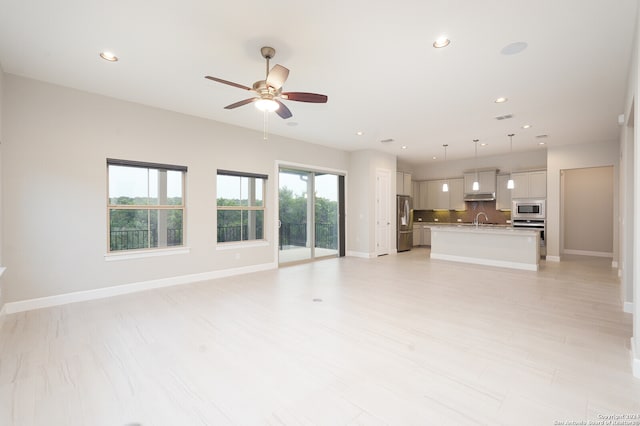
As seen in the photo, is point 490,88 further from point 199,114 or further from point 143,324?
point 143,324

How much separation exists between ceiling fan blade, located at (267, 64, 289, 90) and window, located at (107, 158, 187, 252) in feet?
10.1

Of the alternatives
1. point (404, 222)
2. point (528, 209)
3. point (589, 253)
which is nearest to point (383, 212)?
point (404, 222)

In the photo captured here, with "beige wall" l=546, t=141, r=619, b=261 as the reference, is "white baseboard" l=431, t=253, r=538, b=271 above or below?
below

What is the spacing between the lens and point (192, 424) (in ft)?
5.92

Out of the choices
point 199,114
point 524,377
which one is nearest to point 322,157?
point 199,114

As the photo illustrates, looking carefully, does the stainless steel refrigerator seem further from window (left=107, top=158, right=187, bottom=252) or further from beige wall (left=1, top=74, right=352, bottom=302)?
window (left=107, top=158, right=187, bottom=252)

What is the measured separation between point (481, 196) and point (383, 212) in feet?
10.6

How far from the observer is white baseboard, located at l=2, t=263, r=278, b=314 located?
3811 mm

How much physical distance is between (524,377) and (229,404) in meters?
2.25

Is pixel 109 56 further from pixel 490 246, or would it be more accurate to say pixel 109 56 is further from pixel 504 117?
pixel 490 246

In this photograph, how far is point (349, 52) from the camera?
3.20 metres

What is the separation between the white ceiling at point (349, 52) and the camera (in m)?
2.54

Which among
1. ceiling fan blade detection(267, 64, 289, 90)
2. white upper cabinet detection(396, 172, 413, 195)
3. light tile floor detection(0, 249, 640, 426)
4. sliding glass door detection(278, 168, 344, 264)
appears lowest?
light tile floor detection(0, 249, 640, 426)

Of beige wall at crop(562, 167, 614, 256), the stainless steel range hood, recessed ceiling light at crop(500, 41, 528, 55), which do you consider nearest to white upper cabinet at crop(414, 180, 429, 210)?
the stainless steel range hood
